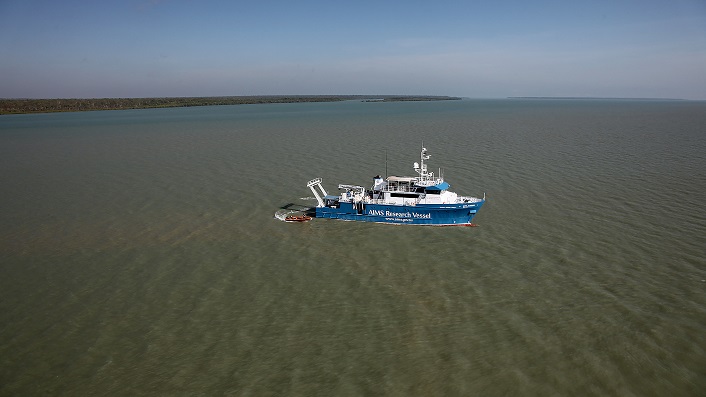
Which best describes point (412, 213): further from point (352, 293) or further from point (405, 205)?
point (352, 293)

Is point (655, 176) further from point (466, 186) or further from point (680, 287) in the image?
point (680, 287)

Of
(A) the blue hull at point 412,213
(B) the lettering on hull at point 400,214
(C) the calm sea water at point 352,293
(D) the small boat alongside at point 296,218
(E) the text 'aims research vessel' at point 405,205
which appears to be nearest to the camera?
(C) the calm sea water at point 352,293

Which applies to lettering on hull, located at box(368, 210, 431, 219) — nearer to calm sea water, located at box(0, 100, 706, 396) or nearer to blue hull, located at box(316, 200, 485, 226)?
blue hull, located at box(316, 200, 485, 226)

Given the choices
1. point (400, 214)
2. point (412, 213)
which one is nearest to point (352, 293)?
point (400, 214)

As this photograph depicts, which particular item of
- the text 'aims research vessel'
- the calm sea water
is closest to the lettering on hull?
the text 'aims research vessel'

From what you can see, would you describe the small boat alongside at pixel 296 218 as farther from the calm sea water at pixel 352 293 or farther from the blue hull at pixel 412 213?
the blue hull at pixel 412 213

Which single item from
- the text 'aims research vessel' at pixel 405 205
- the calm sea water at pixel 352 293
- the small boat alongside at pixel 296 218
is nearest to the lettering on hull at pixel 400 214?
the text 'aims research vessel' at pixel 405 205

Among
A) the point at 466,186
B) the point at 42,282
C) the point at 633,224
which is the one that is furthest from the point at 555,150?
the point at 42,282
